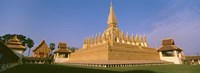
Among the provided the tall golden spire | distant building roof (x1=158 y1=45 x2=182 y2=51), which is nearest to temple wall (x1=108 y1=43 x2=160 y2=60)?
distant building roof (x1=158 y1=45 x2=182 y2=51)

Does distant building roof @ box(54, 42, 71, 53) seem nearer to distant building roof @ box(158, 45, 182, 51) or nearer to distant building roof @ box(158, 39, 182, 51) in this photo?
distant building roof @ box(158, 45, 182, 51)

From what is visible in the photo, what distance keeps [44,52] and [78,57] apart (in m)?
12.3

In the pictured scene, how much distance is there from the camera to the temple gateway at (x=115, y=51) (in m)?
24.8

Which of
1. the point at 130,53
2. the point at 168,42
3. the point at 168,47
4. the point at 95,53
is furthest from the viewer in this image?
the point at 168,42


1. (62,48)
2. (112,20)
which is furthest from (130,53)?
(62,48)

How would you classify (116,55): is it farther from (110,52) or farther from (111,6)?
(111,6)

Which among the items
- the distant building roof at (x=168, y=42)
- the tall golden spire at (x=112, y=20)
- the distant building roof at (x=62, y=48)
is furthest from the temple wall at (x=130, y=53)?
the distant building roof at (x=62, y=48)

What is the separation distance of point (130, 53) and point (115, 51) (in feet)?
14.2

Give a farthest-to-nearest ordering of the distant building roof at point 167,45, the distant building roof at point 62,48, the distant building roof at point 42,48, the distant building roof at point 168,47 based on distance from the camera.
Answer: the distant building roof at point 42,48 → the distant building roof at point 62,48 → the distant building roof at point 167,45 → the distant building roof at point 168,47

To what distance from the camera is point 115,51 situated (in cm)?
2564

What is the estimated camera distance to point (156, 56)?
35.2m

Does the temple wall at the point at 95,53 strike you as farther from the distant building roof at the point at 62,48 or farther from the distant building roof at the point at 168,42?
the distant building roof at the point at 168,42

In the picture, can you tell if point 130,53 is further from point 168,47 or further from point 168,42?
point 168,42

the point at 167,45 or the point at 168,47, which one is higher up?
the point at 167,45
